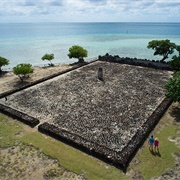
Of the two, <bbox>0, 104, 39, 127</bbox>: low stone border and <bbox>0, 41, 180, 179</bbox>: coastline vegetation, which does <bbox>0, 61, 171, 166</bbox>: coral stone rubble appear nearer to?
<bbox>0, 41, 180, 179</bbox>: coastline vegetation

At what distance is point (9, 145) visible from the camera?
15.2 m

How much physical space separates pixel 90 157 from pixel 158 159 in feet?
16.4

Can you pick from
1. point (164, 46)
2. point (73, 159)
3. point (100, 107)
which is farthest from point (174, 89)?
point (164, 46)

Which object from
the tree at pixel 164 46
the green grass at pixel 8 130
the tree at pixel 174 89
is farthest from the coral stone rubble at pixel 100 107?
the tree at pixel 164 46

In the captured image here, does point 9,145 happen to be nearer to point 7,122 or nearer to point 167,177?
point 7,122

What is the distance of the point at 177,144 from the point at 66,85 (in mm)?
16519

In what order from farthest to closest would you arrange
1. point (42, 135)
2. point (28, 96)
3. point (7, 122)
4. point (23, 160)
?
point (28, 96), point (7, 122), point (42, 135), point (23, 160)

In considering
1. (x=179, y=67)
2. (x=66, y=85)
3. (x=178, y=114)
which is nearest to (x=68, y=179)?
(x=178, y=114)

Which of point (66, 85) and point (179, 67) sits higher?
point (179, 67)

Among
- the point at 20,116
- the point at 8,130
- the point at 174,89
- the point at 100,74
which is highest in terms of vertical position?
the point at 174,89

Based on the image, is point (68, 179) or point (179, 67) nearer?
point (68, 179)

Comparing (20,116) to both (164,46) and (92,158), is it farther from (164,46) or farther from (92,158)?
(164,46)

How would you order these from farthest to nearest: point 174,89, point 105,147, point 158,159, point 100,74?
point 100,74 → point 174,89 → point 105,147 → point 158,159

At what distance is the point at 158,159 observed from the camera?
13.6 m
